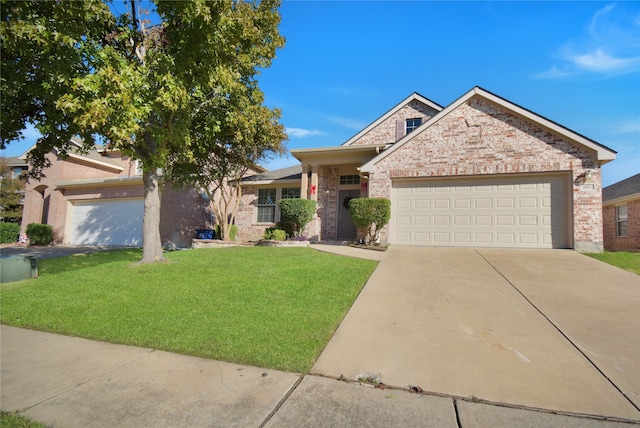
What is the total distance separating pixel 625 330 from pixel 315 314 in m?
3.98

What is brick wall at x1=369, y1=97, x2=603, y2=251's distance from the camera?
32.9ft

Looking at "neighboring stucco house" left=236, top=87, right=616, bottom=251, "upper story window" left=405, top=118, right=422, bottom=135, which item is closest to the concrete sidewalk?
"neighboring stucco house" left=236, top=87, right=616, bottom=251

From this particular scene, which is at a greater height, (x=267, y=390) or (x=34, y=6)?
(x=34, y=6)

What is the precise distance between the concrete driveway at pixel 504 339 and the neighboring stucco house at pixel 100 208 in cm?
1270

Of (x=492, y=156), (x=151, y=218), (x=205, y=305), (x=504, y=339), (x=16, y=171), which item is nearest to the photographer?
(x=504, y=339)

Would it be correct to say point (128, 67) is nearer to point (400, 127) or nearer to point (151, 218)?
point (151, 218)

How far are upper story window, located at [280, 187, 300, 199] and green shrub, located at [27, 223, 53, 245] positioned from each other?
13.6 meters

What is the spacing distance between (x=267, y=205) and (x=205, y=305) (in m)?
11.9

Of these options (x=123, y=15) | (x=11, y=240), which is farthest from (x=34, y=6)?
(x=11, y=240)

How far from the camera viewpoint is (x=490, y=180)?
11.2m

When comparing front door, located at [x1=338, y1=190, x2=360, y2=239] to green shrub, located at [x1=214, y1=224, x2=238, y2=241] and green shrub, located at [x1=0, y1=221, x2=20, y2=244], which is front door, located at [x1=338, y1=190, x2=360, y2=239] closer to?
green shrub, located at [x1=214, y1=224, x2=238, y2=241]

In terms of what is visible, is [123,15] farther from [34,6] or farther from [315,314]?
[315,314]

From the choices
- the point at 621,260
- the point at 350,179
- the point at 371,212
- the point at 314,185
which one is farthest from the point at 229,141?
the point at 621,260

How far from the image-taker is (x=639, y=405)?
8.59 ft
